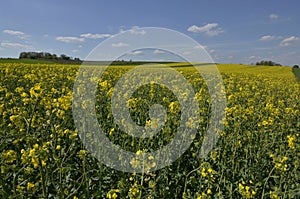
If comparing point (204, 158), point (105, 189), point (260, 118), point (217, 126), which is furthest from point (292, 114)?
point (105, 189)

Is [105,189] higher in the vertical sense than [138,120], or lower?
lower

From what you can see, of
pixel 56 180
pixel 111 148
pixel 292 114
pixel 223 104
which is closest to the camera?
pixel 56 180

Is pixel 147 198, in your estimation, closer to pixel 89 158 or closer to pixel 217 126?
pixel 89 158

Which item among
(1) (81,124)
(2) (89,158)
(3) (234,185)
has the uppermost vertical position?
(1) (81,124)

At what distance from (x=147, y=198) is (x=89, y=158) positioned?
1347 mm

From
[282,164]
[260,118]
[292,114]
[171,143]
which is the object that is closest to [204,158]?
[171,143]

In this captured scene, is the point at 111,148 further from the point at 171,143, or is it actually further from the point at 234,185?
the point at 234,185

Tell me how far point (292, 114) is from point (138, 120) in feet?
14.6

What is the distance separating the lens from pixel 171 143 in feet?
14.0

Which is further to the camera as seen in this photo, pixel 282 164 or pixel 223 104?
pixel 223 104

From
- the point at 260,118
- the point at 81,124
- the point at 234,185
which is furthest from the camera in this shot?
the point at 260,118

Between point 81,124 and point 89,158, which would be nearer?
point 89,158

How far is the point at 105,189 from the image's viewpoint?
3.36 metres

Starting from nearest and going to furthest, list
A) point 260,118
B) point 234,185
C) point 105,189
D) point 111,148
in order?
point 105,189 < point 234,185 < point 111,148 < point 260,118
